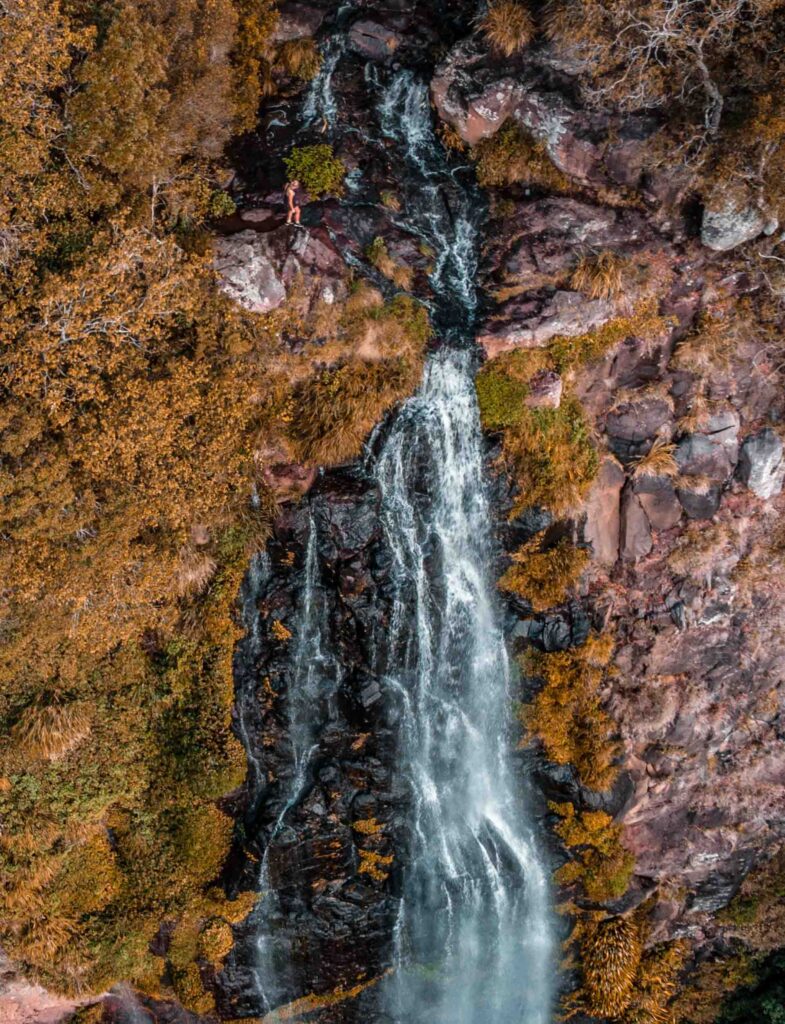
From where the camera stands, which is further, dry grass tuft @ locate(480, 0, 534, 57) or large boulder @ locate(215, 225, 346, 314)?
dry grass tuft @ locate(480, 0, 534, 57)

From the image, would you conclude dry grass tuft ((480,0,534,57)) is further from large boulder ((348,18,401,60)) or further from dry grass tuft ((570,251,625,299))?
dry grass tuft ((570,251,625,299))

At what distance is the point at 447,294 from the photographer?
1569 centimetres

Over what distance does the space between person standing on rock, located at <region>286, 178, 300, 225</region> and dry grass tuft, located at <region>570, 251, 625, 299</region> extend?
550 cm

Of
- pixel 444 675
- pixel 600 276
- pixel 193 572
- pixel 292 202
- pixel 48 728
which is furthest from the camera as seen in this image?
pixel 444 675

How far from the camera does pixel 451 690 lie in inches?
631

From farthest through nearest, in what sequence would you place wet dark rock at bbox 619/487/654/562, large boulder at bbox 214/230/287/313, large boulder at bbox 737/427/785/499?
wet dark rock at bbox 619/487/654/562 → large boulder at bbox 737/427/785/499 → large boulder at bbox 214/230/287/313

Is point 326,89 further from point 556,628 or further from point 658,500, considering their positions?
point 556,628

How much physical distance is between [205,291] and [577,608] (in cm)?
951

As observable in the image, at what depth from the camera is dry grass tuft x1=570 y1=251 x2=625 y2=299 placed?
1504 cm

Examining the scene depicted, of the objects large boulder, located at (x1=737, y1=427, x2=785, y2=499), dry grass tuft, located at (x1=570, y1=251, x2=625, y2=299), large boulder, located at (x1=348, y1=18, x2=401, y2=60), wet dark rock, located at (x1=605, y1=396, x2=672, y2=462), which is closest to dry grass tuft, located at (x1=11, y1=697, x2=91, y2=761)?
wet dark rock, located at (x1=605, y1=396, x2=672, y2=462)

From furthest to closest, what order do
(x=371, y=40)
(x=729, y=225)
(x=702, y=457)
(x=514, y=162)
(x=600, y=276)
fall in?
(x=371, y=40)
(x=514, y=162)
(x=702, y=457)
(x=600, y=276)
(x=729, y=225)

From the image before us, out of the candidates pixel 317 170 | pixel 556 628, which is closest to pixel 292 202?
pixel 317 170

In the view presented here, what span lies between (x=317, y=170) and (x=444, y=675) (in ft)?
34.3

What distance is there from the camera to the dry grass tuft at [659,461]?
50.5 ft
